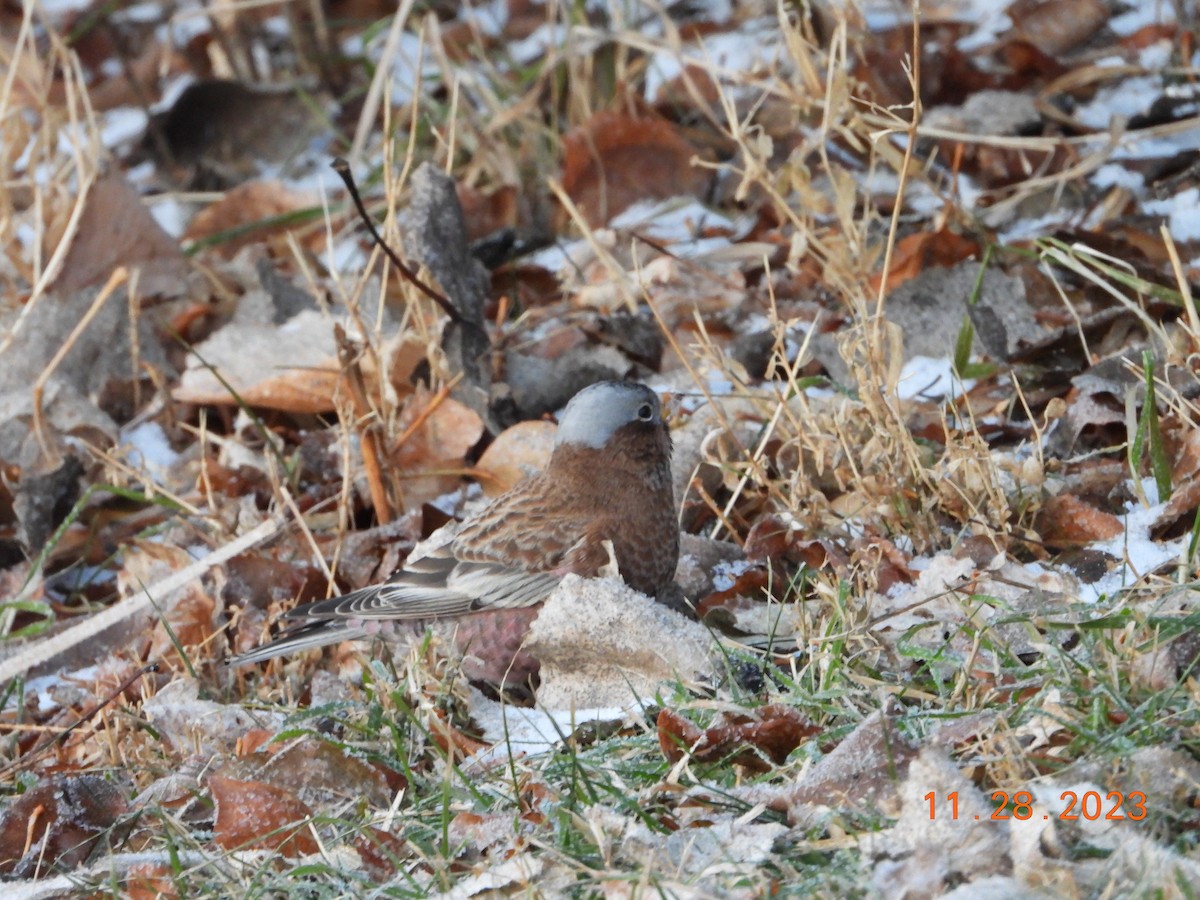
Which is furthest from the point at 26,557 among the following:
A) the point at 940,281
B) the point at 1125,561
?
the point at 1125,561

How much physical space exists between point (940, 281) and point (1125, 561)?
1.78 metres

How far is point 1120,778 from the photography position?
101 inches

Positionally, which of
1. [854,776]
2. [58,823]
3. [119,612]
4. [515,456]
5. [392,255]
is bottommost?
[515,456]

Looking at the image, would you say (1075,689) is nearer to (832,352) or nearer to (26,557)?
(832,352)

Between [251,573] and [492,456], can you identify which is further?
[492,456]

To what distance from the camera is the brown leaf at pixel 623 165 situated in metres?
6.01

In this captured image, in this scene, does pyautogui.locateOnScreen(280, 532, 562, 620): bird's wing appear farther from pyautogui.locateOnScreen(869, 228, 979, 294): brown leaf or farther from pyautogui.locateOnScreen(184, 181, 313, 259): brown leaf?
pyautogui.locateOnScreen(184, 181, 313, 259): brown leaf

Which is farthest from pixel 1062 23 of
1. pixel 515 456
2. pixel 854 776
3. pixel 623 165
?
pixel 854 776

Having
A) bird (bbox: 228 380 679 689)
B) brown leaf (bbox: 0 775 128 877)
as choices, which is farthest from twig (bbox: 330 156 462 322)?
brown leaf (bbox: 0 775 128 877)

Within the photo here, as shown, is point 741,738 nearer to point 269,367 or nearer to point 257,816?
point 257,816
